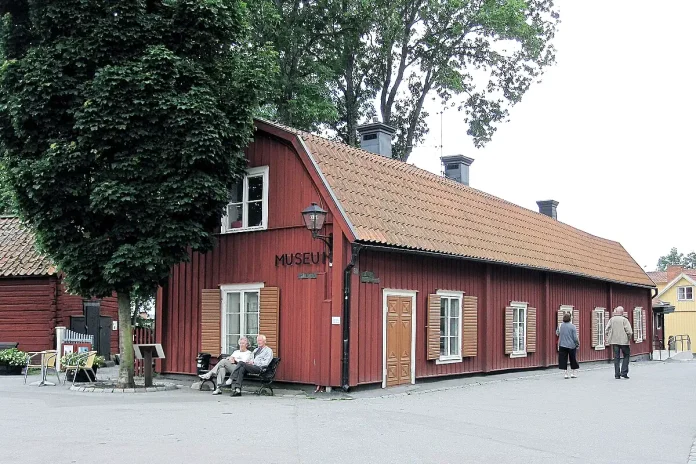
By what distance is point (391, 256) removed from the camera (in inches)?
649

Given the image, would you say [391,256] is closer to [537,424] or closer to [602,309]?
[537,424]

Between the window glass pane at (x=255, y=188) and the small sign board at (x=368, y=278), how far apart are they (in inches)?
123

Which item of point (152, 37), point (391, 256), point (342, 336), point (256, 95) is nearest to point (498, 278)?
point (391, 256)

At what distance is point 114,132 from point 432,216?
7478mm

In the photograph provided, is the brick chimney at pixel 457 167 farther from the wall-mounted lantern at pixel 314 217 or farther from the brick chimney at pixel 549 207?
the wall-mounted lantern at pixel 314 217

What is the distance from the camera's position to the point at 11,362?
2066cm

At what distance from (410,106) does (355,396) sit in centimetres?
2315

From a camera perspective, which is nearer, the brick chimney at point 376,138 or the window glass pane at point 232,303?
the window glass pane at point 232,303

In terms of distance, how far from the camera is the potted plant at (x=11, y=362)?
67.7 ft

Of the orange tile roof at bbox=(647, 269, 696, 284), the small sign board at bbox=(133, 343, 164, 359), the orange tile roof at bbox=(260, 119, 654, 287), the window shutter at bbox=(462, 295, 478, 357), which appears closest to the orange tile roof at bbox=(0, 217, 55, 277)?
the small sign board at bbox=(133, 343, 164, 359)

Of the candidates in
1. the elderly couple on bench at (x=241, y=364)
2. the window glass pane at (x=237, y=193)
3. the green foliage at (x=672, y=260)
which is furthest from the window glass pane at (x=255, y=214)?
the green foliage at (x=672, y=260)

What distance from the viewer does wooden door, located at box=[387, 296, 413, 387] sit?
53.6 feet

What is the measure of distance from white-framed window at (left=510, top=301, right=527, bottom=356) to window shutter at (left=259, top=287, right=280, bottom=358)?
760 centimetres

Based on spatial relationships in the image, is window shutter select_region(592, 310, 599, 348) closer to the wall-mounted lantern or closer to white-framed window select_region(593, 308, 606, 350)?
white-framed window select_region(593, 308, 606, 350)
